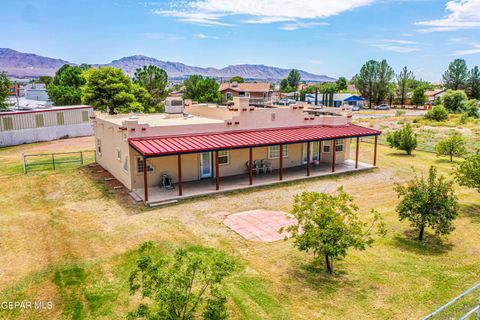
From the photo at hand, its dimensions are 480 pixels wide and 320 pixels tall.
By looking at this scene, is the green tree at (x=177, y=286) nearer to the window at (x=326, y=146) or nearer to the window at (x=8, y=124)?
the window at (x=326, y=146)

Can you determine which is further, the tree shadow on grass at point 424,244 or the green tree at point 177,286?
the tree shadow on grass at point 424,244

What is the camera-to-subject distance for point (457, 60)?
98.8 m

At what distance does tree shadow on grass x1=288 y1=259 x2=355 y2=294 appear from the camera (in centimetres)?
1066

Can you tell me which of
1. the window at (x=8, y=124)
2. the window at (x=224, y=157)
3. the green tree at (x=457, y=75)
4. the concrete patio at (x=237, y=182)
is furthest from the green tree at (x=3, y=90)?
the green tree at (x=457, y=75)

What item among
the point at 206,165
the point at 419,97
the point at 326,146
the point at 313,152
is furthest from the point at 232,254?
the point at 419,97

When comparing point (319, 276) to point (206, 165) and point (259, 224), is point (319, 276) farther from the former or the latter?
point (206, 165)

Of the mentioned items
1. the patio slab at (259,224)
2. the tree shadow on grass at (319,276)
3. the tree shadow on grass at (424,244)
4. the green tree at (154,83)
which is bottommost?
the tree shadow on grass at (424,244)

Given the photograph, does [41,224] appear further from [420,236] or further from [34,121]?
[34,121]

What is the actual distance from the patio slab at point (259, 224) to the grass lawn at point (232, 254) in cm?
46

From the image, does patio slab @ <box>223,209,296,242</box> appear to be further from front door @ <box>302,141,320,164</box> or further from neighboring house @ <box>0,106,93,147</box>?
neighboring house @ <box>0,106,93,147</box>

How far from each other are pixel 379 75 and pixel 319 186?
8048 centimetres

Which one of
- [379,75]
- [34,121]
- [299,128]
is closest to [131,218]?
[299,128]

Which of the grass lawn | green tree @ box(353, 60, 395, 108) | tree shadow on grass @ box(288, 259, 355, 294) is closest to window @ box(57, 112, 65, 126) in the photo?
the grass lawn

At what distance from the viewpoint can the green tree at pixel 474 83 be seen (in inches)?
3762
